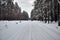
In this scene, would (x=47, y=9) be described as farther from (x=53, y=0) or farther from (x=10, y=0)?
(x=10, y=0)

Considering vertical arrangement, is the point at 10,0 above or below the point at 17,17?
above

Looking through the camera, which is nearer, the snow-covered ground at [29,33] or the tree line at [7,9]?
the snow-covered ground at [29,33]

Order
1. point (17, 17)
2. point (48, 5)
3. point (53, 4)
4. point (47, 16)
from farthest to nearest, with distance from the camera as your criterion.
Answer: point (17, 17), point (47, 16), point (48, 5), point (53, 4)

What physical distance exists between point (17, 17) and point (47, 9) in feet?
180

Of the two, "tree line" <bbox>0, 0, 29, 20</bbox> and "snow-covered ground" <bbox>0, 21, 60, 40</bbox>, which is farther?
"tree line" <bbox>0, 0, 29, 20</bbox>

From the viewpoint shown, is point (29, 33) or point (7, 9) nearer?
point (29, 33)

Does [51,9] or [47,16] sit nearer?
[51,9]

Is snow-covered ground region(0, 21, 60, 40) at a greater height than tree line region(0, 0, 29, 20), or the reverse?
tree line region(0, 0, 29, 20)

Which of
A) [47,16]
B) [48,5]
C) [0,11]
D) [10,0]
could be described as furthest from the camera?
[10,0]

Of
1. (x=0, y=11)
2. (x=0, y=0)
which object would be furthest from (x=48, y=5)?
(x=0, y=11)

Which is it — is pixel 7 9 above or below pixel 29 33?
above

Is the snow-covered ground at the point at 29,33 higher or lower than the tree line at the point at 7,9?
lower

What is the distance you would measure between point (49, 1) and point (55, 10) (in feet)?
10.8

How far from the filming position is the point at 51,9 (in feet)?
107
